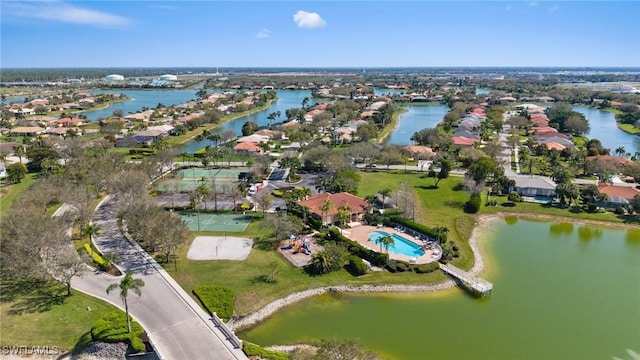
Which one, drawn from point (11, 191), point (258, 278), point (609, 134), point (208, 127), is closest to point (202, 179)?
point (258, 278)

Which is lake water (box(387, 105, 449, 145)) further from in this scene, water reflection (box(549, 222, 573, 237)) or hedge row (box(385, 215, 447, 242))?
hedge row (box(385, 215, 447, 242))

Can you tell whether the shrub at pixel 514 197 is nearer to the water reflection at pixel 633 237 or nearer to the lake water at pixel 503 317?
the water reflection at pixel 633 237

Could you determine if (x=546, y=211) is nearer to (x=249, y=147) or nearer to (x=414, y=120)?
(x=249, y=147)

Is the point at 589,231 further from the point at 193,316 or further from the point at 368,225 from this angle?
the point at 193,316

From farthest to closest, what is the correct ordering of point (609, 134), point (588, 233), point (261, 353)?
point (609, 134)
point (588, 233)
point (261, 353)

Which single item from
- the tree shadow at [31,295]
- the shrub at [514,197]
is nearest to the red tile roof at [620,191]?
the shrub at [514,197]

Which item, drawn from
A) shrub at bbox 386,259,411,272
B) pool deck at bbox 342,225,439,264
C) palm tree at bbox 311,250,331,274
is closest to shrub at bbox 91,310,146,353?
palm tree at bbox 311,250,331,274
